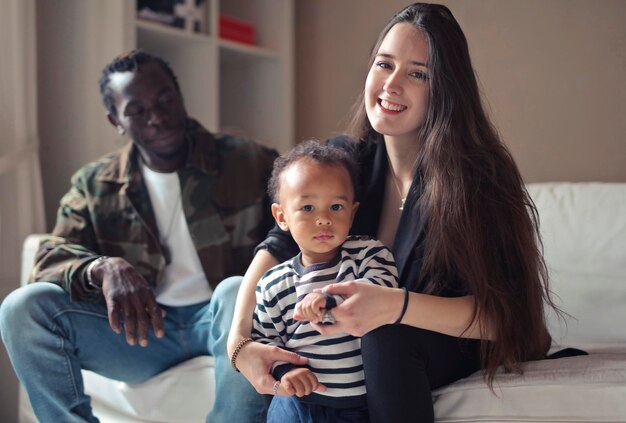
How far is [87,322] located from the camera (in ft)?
5.60

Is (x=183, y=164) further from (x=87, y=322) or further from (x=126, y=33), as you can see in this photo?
(x=126, y=33)

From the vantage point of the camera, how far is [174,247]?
191 cm

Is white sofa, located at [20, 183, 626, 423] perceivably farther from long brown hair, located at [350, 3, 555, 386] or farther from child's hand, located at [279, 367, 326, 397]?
child's hand, located at [279, 367, 326, 397]

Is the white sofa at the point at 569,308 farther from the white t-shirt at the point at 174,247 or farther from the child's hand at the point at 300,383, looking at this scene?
the child's hand at the point at 300,383

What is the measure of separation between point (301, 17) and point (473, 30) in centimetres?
82

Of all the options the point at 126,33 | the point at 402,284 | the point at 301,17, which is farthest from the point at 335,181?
the point at 301,17

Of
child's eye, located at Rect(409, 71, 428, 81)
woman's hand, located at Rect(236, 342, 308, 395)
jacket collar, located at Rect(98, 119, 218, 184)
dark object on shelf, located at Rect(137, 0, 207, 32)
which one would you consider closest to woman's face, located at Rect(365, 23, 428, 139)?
child's eye, located at Rect(409, 71, 428, 81)

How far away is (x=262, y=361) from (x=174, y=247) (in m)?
0.70

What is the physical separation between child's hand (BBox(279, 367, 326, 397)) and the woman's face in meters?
0.51

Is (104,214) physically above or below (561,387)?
above

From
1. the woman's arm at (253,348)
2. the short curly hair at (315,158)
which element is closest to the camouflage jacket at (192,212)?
the woman's arm at (253,348)

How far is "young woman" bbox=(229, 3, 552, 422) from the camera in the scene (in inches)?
47.9

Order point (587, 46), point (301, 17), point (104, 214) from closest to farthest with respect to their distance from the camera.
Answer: point (104, 214)
point (587, 46)
point (301, 17)

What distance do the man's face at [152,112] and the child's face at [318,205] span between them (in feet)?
2.19
